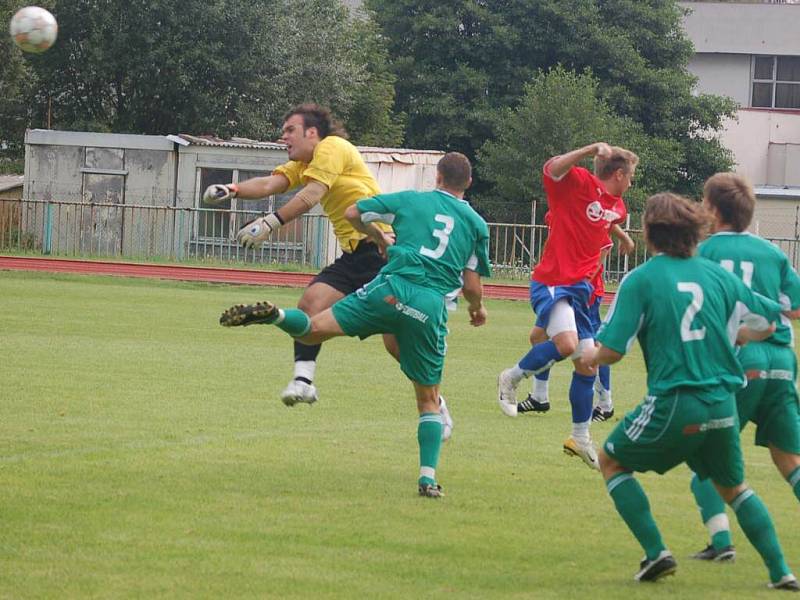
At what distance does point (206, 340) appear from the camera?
1677cm

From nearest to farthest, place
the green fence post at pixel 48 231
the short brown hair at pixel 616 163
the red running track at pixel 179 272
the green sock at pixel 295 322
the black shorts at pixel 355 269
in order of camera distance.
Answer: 1. the green sock at pixel 295 322
2. the black shorts at pixel 355 269
3. the short brown hair at pixel 616 163
4. the red running track at pixel 179 272
5. the green fence post at pixel 48 231

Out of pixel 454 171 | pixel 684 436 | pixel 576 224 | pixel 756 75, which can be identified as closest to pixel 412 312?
pixel 454 171

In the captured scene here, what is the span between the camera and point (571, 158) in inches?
373

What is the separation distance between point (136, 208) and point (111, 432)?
912 inches

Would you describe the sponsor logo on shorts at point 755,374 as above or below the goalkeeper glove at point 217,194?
below

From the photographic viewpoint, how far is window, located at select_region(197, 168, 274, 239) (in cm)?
3231

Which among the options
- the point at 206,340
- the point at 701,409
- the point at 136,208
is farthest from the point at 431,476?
the point at 136,208

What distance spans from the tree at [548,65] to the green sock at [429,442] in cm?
3956

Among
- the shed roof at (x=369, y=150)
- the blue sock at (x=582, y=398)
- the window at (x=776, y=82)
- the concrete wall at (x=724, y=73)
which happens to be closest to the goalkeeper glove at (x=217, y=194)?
the blue sock at (x=582, y=398)

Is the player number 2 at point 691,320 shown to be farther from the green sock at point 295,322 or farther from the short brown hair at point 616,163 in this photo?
the short brown hair at point 616,163

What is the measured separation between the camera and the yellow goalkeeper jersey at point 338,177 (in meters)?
9.30

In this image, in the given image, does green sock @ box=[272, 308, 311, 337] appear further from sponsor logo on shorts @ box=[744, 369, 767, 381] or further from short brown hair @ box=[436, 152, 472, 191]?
sponsor logo on shorts @ box=[744, 369, 767, 381]

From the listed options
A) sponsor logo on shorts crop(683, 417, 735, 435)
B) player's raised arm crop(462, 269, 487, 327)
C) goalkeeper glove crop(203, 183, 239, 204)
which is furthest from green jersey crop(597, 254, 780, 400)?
goalkeeper glove crop(203, 183, 239, 204)

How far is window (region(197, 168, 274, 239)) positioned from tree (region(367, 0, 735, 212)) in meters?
13.2
